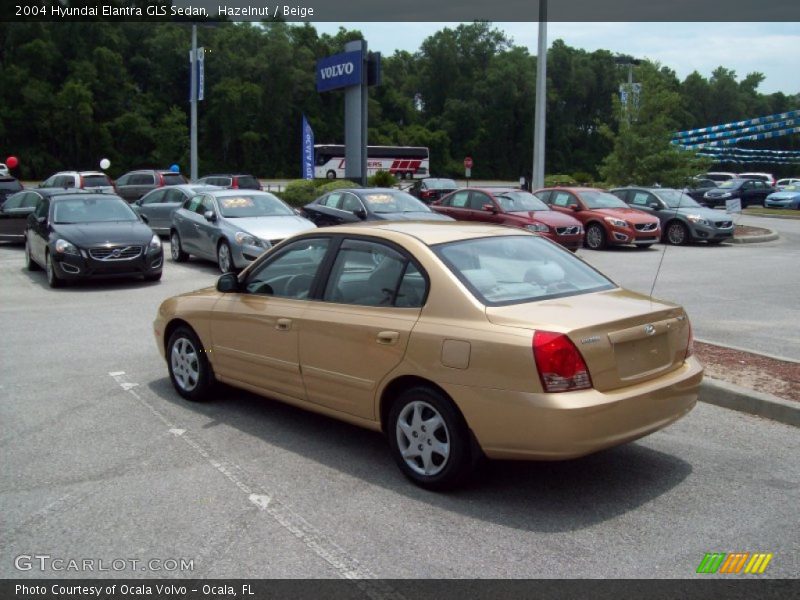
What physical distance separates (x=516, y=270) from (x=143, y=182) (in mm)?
29205

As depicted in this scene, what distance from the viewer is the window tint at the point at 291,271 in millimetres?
6031

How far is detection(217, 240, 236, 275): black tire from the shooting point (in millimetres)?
14891

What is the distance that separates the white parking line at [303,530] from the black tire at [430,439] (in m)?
0.80

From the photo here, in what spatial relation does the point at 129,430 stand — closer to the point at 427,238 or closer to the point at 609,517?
the point at 427,238

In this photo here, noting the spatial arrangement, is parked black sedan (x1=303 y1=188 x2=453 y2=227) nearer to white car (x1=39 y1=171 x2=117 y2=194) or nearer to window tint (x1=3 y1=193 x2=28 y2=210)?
window tint (x1=3 y1=193 x2=28 y2=210)

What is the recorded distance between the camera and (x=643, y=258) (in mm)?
19172

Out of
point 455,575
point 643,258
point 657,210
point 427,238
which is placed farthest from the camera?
point 657,210

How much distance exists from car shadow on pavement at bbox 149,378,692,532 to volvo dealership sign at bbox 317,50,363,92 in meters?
26.1

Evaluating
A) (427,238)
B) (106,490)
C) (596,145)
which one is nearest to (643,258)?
(427,238)

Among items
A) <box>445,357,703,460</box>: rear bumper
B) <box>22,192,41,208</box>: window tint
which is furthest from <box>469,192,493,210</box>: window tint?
<box>445,357,703,460</box>: rear bumper

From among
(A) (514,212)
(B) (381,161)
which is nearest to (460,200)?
(A) (514,212)

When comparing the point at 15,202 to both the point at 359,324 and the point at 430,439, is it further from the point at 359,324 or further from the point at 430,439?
the point at 430,439

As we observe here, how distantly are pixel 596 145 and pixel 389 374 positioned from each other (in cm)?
10043

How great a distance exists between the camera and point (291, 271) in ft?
20.4
